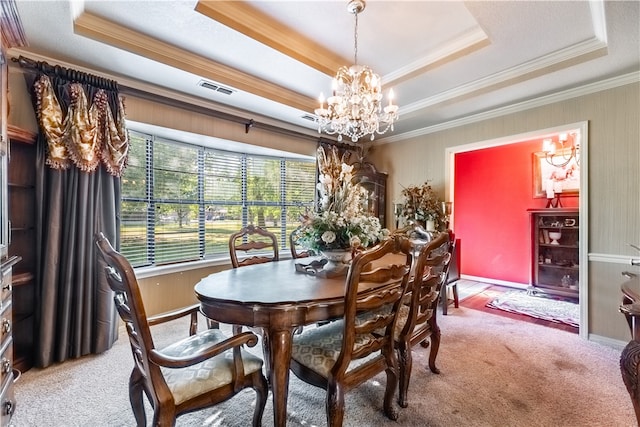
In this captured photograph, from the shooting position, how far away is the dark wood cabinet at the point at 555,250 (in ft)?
14.3

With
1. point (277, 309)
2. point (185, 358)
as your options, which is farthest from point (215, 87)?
point (185, 358)

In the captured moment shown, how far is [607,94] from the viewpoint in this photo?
285cm

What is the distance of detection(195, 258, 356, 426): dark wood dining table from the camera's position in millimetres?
1392

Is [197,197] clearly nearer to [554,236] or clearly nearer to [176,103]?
[176,103]

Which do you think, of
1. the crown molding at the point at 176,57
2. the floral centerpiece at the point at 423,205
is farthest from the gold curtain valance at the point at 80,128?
the floral centerpiece at the point at 423,205

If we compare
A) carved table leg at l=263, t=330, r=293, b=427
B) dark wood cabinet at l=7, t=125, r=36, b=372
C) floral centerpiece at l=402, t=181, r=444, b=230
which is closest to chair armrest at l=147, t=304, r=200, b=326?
carved table leg at l=263, t=330, r=293, b=427

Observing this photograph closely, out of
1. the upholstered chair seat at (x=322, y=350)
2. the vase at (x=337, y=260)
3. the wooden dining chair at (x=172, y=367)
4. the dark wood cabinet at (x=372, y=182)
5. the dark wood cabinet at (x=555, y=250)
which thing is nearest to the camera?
the wooden dining chair at (x=172, y=367)

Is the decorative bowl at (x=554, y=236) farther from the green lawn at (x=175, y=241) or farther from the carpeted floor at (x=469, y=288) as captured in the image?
the green lawn at (x=175, y=241)

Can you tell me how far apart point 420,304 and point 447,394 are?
0.69 metres

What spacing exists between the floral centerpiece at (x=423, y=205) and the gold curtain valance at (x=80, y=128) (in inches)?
141

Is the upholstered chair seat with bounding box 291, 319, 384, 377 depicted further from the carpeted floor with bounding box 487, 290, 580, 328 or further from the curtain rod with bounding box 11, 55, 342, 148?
the carpeted floor with bounding box 487, 290, 580, 328

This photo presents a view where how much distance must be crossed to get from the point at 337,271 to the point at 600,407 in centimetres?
191

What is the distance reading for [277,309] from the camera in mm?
1387

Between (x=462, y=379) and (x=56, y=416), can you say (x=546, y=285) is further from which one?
(x=56, y=416)
